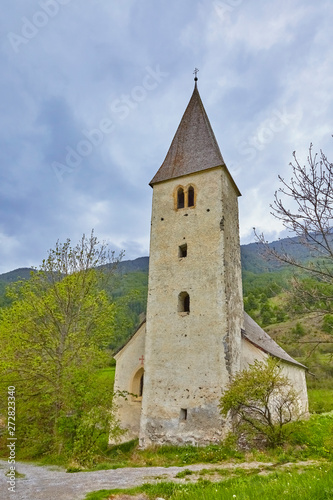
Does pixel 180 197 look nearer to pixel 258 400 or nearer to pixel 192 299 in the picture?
pixel 192 299

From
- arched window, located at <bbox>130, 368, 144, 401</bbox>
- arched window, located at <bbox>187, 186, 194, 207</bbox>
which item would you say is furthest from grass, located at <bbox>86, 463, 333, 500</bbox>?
arched window, located at <bbox>187, 186, 194, 207</bbox>

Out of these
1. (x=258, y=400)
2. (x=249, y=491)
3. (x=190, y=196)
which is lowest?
(x=249, y=491)

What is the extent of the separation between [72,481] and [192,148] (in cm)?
1543

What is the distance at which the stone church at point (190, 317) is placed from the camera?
43.2 ft

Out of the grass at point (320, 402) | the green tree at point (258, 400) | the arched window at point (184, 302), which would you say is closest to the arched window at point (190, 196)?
the arched window at point (184, 302)

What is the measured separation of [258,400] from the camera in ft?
38.3

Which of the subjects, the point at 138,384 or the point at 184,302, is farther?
the point at 138,384

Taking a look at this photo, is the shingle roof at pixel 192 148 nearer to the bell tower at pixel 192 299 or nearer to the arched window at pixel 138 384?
the bell tower at pixel 192 299

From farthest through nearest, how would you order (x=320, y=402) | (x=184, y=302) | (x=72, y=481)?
1. (x=320, y=402)
2. (x=184, y=302)
3. (x=72, y=481)

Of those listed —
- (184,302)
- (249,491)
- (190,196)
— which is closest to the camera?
(249,491)

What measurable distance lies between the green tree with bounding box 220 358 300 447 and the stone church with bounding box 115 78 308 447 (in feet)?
3.12

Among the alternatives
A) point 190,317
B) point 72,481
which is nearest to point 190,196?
point 190,317

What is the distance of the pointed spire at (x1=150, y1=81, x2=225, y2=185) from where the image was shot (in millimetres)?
17203

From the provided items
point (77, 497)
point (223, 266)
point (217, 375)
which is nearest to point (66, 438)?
point (217, 375)
